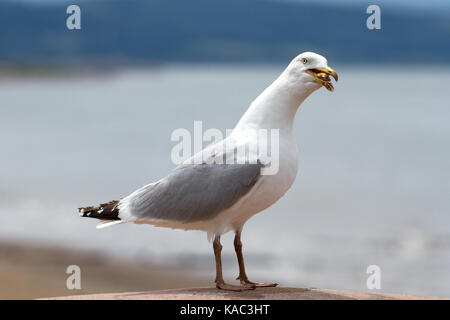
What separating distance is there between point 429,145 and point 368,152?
3136mm

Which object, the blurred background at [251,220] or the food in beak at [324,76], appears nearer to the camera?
the food in beak at [324,76]

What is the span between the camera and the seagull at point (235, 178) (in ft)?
23.4

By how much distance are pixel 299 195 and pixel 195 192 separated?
13554 mm

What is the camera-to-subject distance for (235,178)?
23.4ft

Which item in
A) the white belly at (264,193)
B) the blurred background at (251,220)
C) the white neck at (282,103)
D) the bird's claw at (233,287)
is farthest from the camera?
the blurred background at (251,220)

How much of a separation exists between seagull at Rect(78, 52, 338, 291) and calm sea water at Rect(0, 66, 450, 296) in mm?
6461

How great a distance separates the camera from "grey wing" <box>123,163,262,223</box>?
7117mm
